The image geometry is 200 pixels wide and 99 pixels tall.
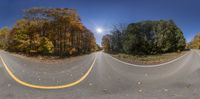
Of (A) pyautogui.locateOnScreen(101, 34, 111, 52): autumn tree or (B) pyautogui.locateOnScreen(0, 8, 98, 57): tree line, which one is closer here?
(B) pyautogui.locateOnScreen(0, 8, 98, 57): tree line

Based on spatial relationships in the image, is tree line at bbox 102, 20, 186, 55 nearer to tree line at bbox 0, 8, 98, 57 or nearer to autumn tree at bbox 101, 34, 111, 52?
tree line at bbox 0, 8, 98, 57

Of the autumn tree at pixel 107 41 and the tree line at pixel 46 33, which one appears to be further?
the autumn tree at pixel 107 41

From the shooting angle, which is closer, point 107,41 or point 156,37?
point 156,37

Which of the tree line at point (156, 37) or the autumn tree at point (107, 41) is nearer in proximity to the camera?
the tree line at point (156, 37)

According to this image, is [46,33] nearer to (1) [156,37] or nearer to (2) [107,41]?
(1) [156,37]

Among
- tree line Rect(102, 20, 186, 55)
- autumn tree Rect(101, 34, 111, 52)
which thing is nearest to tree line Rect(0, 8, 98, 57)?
tree line Rect(102, 20, 186, 55)

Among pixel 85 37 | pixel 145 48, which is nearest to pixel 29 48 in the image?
pixel 85 37

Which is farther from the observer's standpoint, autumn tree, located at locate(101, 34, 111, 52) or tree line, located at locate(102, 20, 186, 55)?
autumn tree, located at locate(101, 34, 111, 52)

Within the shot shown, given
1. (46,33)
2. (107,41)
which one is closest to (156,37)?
(46,33)

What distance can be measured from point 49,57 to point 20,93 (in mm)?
4181

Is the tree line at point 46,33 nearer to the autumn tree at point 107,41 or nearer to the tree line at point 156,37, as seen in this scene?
the tree line at point 156,37

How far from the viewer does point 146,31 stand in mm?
8414

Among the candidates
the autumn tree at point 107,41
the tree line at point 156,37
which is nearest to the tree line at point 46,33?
the tree line at point 156,37

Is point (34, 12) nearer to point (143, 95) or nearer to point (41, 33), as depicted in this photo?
point (41, 33)
